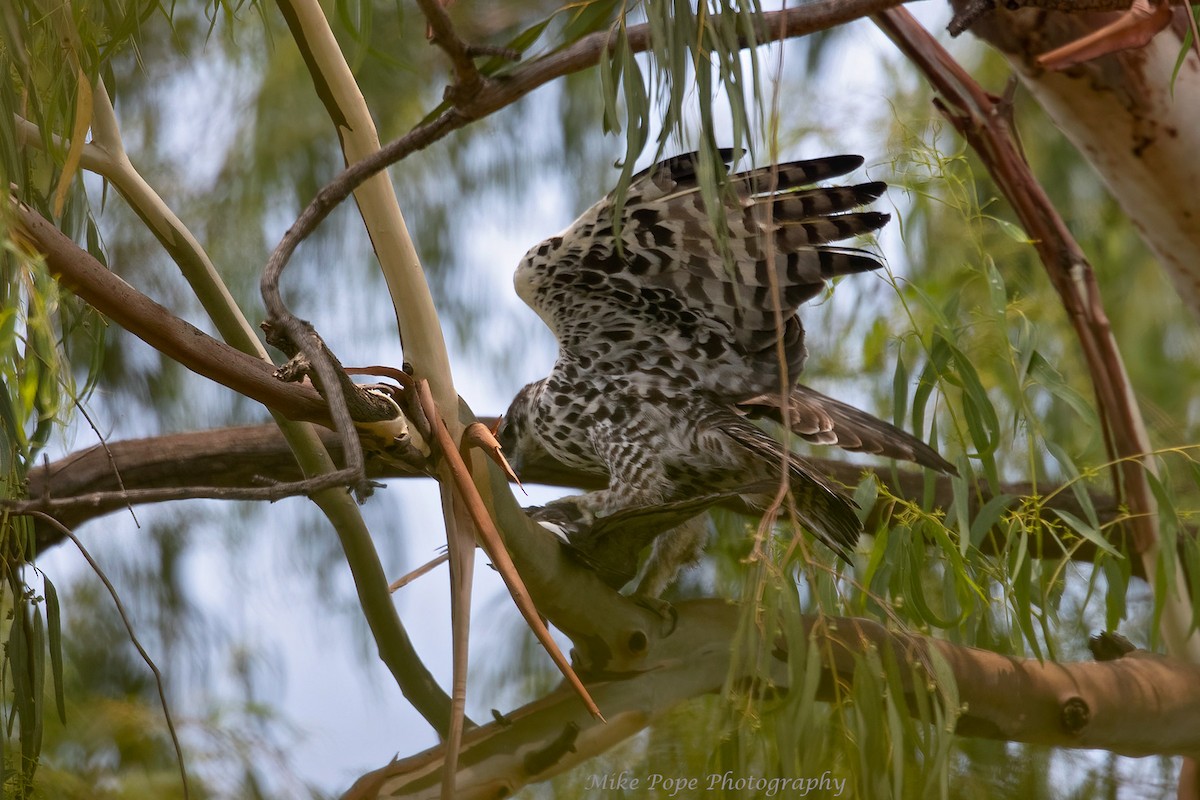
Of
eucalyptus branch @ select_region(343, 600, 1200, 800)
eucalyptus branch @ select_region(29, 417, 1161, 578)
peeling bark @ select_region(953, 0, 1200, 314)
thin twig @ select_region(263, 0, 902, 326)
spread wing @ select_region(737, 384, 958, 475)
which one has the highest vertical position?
peeling bark @ select_region(953, 0, 1200, 314)

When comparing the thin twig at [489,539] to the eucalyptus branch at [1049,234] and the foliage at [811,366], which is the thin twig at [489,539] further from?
the eucalyptus branch at [1049,234]

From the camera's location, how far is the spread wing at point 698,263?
4.51ft

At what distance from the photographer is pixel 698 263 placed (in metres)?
1.47

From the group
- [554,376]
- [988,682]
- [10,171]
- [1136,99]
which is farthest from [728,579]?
[10,171]

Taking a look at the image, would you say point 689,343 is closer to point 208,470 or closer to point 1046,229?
point 1046,229

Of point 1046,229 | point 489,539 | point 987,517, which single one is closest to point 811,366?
point 1046,229

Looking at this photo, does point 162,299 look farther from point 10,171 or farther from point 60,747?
point 10,171

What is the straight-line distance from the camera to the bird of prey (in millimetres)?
1374

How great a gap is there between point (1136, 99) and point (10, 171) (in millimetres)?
1338

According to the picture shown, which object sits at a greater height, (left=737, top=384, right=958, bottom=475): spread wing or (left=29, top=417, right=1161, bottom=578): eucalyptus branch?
(left=29, top=417, right=1161, bottom=578): eucalyptus branch

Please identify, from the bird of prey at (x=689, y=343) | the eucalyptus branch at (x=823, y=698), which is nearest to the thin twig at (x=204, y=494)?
the eucalyptus branch at (x=823, y=698)

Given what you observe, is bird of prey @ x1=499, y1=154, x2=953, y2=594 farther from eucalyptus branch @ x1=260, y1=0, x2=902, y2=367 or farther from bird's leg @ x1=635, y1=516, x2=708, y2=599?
eucalyptus branch @ x1=260, y1=0, x2=902, y2=367

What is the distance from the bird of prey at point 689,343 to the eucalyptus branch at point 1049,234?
407mm

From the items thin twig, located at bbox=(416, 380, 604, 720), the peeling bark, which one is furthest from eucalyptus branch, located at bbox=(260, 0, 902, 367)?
the peeling bark
